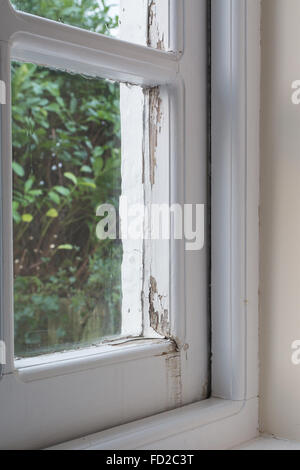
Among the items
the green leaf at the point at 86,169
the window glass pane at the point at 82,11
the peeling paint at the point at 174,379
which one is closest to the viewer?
the peeling paint at the point at 174,379

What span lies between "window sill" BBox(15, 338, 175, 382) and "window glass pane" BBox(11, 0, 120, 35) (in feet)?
1.36

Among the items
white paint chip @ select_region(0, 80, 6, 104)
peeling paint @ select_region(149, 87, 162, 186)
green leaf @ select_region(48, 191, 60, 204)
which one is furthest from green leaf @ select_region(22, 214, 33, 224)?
white paint chip @ select_region(0, 80, 6, 104)

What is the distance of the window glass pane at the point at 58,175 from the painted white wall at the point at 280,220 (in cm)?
129

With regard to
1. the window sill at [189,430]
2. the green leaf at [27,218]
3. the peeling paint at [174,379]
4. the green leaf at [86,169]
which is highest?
the green leaf at [86,169]

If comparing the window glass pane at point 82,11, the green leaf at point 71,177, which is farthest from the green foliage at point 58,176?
the window glass pane at point 82,11

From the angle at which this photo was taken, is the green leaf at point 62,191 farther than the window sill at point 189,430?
Yes

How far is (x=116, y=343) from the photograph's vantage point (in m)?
0.66

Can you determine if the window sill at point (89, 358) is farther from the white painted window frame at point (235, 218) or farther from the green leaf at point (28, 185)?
the green leaf at point (28, 185)

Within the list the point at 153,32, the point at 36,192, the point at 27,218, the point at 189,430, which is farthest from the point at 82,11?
the point at 189,430

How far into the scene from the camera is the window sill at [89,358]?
54cm

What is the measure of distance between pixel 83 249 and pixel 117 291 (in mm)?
1178

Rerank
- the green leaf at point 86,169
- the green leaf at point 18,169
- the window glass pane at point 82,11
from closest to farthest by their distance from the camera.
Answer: the window glass pane at point 82,11 < the green leaf at point 18,169 < the green leaf at point 86,169
